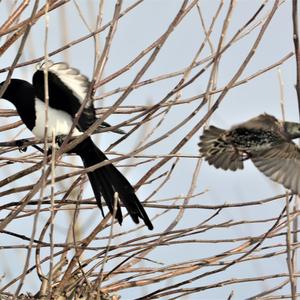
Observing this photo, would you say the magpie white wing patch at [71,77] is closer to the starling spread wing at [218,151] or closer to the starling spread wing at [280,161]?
the starling spread wing at [218,151]

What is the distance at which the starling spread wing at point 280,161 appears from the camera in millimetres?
2705

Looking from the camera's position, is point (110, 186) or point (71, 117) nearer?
point (110, 186)

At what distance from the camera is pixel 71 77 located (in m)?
2.59

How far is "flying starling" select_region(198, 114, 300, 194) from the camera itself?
2.64m

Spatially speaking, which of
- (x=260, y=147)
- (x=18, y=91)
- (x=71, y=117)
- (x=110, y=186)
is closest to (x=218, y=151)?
(x=260, y=147)

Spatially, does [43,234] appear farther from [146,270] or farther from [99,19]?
[99,19]

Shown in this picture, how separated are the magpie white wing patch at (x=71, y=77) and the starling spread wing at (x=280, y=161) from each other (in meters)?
0.71

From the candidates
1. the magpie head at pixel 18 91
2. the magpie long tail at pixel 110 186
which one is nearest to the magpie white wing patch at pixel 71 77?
the magpie long tail at pixel 110 186

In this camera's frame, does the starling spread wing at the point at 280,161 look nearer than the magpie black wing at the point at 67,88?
No

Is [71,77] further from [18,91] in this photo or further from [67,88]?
[18,91]

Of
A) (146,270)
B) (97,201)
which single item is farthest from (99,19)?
(146,270)

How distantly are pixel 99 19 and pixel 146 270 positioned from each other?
0.85 meters

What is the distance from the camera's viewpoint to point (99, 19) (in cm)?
238

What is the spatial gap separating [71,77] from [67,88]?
0.11 metres
